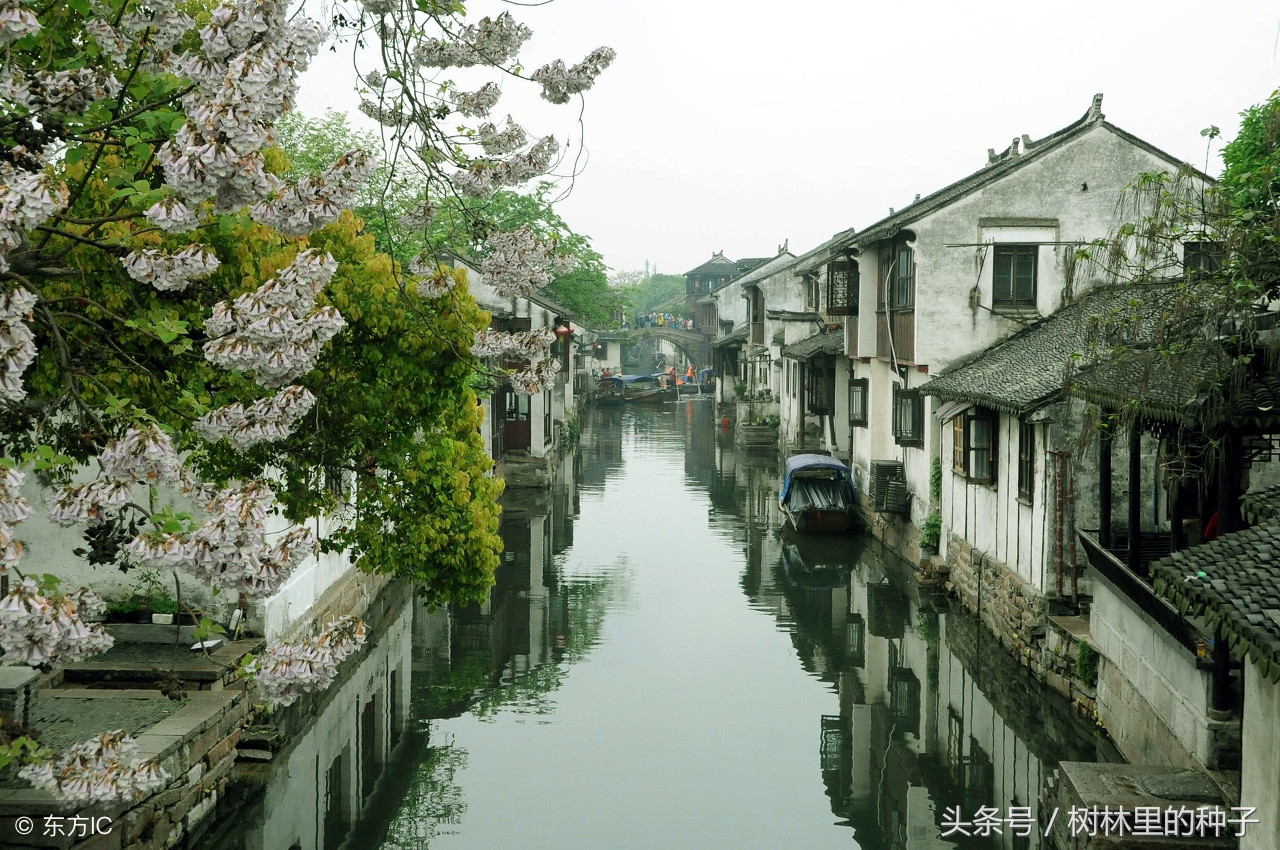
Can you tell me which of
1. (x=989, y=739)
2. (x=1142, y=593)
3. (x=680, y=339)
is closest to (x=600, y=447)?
(x=989, y=739)

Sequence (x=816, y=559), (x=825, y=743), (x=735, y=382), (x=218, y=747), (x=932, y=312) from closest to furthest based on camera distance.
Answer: (x=218, y=747)
(x=825, y=743)
(x=932, y=312)
(x=816, y=559)
(x=735, y=382)

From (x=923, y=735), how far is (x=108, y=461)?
12.3 meters

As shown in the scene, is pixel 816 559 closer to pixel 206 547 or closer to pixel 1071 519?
pixel 1071 519

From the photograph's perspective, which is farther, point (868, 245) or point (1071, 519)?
point (868, 245)

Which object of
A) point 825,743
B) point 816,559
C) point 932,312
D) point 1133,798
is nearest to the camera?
point 1133,798

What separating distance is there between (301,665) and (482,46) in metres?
4.05

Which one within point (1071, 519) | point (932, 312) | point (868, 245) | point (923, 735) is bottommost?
point (923, 735)

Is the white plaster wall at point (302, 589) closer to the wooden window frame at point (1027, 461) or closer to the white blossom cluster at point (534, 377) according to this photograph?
the white blossom cluster at point (534, 377)

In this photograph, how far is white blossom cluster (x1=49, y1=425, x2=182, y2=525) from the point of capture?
224 inches

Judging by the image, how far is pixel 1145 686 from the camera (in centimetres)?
1239

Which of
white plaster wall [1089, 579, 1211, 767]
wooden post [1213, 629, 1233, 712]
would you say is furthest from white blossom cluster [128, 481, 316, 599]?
white plaster wall [1089, 579, 1211, 767]

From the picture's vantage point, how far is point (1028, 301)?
75.8 ft

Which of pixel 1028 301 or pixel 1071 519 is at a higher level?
pixel 1028 301

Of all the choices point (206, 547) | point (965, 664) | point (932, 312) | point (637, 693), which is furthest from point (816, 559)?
point (206, 547)
